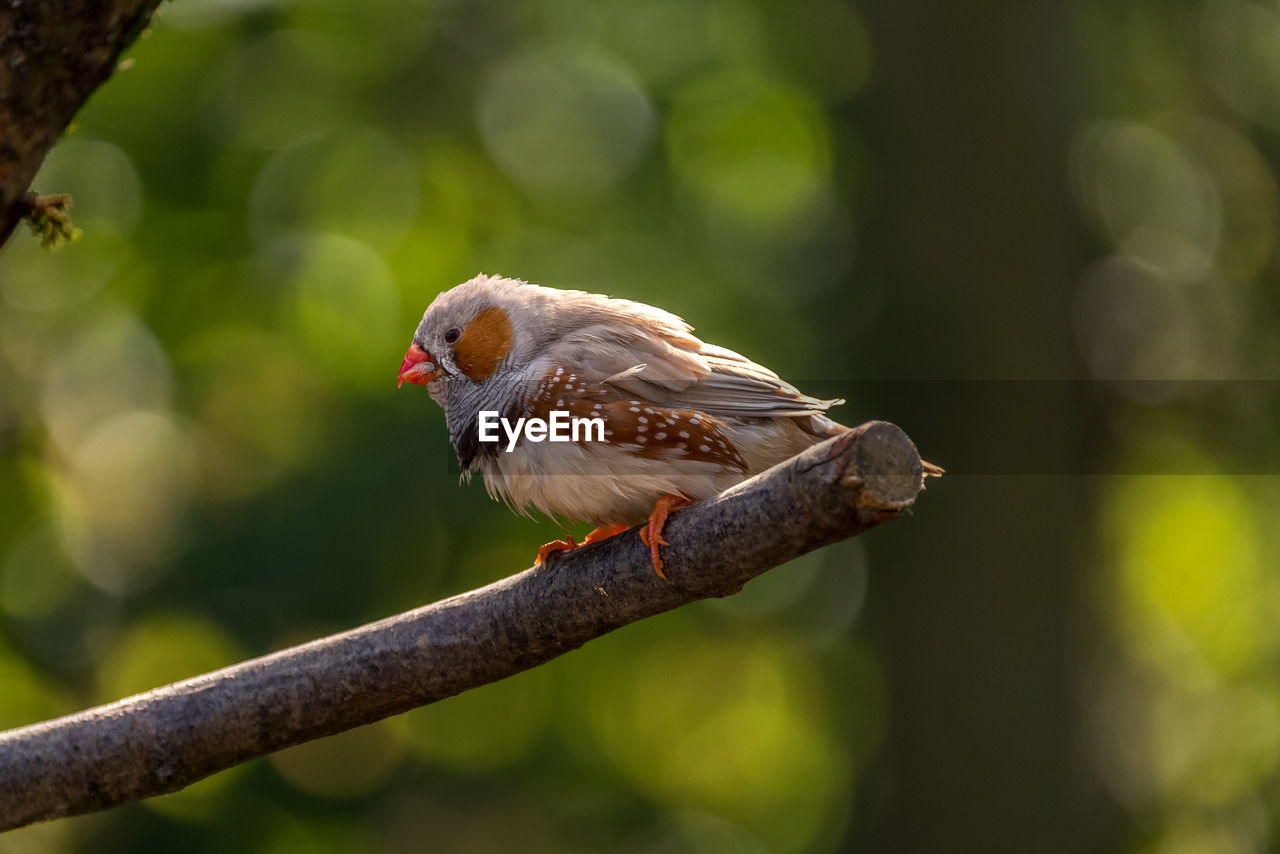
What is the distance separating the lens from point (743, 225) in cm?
984

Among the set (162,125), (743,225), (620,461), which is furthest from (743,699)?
(620,461)

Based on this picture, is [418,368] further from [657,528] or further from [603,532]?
[657,528]

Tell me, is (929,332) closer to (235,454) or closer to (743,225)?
(743,225)

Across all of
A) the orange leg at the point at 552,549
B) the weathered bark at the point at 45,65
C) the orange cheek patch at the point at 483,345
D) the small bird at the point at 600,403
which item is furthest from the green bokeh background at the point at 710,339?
the weathered bark at the point at 45,65

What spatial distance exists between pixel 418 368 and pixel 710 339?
15.2 feet

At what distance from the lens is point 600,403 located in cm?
327

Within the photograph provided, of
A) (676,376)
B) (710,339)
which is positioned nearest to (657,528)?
(676,376)

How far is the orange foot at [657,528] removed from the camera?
282 centimetres

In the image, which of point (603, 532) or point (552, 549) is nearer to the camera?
point (552, 549)

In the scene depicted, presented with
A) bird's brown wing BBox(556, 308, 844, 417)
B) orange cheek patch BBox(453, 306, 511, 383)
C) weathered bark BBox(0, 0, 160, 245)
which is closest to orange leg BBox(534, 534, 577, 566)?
bird's brown wing BBox(556, 308, 844, 417)

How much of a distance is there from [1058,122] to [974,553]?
9.89 ft

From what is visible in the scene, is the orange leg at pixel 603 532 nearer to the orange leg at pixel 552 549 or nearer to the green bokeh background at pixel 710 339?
the orange leg at pixel 552 549

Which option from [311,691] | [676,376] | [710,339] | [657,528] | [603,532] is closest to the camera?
[657,528]

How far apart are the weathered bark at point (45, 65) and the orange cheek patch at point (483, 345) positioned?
140 cm
